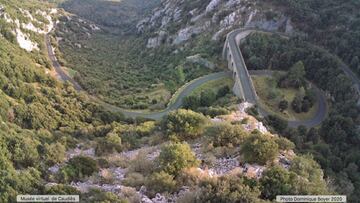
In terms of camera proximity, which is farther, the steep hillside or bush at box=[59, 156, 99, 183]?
bush at box=[59, 156, 99, 183]

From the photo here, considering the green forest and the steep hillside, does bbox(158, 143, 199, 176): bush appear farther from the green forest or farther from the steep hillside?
the green forest

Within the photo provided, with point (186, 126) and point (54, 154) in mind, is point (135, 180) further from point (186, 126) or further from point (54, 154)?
point (54, 154)

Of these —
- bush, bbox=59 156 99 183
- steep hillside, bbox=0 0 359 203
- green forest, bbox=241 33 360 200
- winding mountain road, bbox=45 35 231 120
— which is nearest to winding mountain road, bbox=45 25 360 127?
winding mountain road, bbox=45 35 231 120

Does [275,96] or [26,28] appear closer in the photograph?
[275,96]

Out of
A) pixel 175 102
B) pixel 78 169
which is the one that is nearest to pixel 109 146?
pixel 78 169

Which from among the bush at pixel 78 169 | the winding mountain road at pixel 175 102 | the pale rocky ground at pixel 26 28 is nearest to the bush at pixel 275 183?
the bush at pixel 78 169

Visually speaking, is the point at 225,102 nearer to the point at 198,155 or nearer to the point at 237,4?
the point at 198,155
